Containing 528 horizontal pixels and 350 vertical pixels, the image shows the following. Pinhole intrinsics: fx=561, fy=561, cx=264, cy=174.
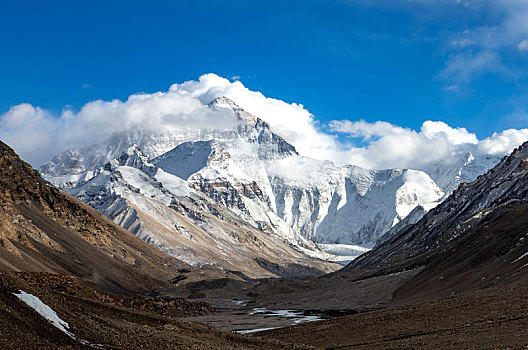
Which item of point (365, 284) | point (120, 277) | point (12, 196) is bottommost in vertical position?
point (120, 277)

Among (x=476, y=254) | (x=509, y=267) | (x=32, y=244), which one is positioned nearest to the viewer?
(x=509, y=267)

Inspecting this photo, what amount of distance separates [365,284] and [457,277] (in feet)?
168

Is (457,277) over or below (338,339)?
over

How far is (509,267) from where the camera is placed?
80.8 m

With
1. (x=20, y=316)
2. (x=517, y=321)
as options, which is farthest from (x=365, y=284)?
(x=20, y=316)

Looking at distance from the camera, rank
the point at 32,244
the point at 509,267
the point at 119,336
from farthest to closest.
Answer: the point at 32,244, the point at 509,267, the point at 119,336

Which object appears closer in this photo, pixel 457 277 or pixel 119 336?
pixel 119 336

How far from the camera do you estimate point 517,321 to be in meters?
45.8

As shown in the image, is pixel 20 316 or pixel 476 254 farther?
pixel 476 254

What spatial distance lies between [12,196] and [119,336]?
507ft

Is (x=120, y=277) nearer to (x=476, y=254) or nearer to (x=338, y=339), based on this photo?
(x=476, y=254)

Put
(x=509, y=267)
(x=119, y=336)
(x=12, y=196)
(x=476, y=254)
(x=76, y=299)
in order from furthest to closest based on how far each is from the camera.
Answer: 1. (x=12, y=196)
2. (x=476, y=254)
3. (x=509, y=267)
4. (x=76, y=299)
5. (x=119, y=336)

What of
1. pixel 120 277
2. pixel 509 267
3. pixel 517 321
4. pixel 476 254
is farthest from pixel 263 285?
pixel 517 321

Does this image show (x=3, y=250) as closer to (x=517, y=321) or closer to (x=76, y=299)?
(x=76, y=299)
